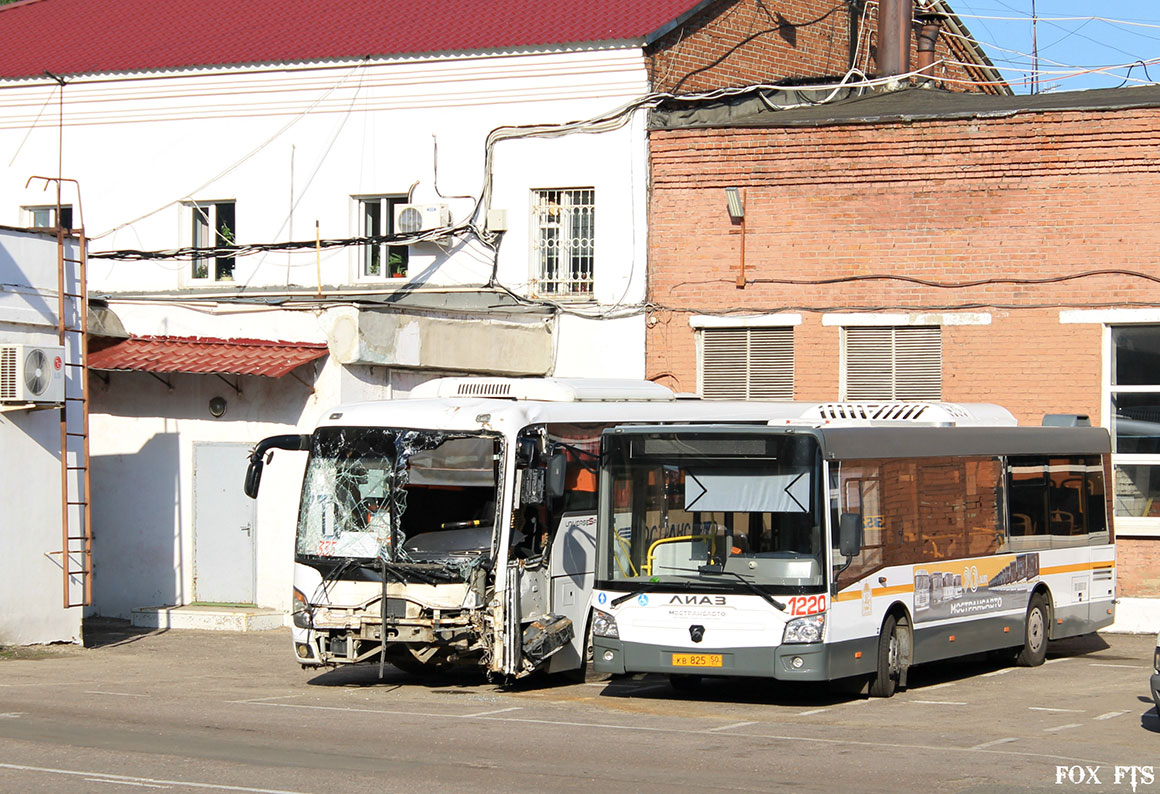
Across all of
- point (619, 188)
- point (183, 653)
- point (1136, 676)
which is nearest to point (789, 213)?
point (619, 188)

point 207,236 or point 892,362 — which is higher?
point 207,236

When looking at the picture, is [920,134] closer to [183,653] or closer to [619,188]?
[619,188]

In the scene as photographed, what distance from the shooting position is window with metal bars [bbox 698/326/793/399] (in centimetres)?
2156

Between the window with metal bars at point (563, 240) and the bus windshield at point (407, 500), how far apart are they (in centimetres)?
841

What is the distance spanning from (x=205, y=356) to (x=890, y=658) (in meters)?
9.42

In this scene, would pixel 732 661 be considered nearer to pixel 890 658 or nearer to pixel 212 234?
pixel 890 658

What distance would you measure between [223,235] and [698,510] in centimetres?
1425

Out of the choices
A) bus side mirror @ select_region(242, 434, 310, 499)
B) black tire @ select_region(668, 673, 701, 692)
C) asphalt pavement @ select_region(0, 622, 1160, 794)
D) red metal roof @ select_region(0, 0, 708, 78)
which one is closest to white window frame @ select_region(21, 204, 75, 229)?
red metal roof @ select_region(0, 0, 708, 78)

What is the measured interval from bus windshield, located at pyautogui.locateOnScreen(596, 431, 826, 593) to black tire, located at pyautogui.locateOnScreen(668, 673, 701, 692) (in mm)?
1515

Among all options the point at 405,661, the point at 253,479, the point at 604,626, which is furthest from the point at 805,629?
the point at 253,479

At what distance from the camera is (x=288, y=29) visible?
2606 centimetres

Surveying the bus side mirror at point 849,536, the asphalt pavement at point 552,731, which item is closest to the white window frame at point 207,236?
the asphalt pavement at point 552,731

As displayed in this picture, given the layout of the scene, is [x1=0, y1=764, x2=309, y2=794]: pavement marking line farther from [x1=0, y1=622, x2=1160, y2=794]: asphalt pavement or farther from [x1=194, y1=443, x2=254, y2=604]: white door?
[x1=194, y1=443, x2=254, y2=604]: white door

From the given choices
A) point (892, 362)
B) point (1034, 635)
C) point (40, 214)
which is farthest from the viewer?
point (40, 214)
